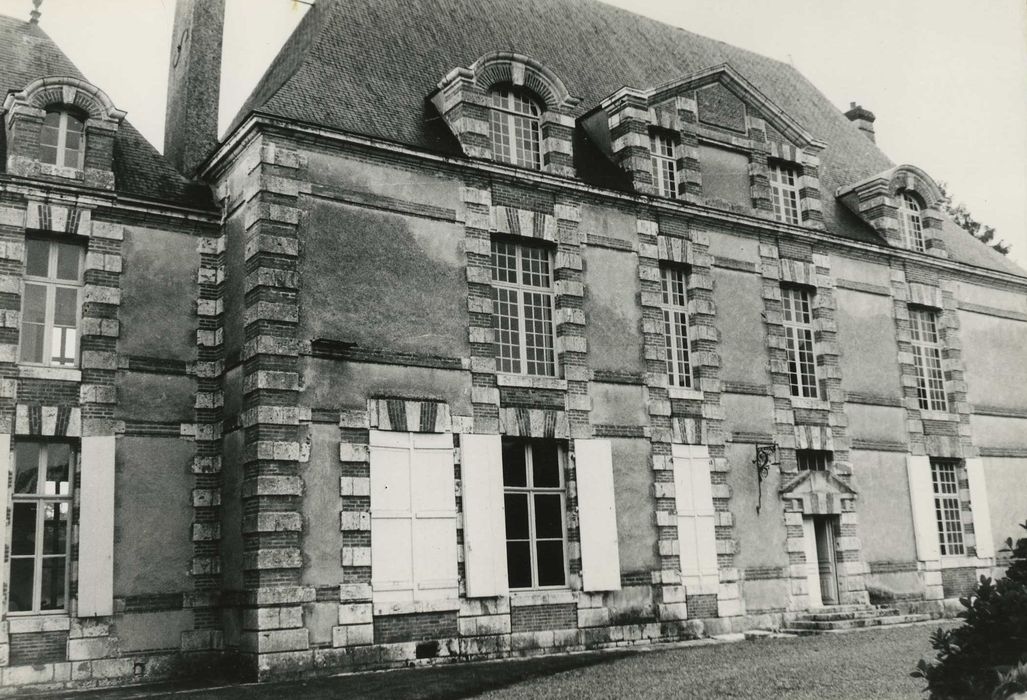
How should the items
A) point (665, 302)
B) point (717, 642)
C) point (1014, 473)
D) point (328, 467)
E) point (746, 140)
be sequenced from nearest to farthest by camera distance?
point (328, 467), point (717, 642), point (665, 302), point (746, 140), point (1014, 473)

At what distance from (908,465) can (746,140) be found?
670cm

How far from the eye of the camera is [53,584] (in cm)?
1241

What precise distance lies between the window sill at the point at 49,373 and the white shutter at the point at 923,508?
1425 centimetres

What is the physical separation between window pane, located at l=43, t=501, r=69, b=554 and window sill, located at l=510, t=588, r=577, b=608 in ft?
19.1

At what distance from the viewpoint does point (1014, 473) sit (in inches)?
805

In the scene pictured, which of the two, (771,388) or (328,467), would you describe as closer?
(328,467)

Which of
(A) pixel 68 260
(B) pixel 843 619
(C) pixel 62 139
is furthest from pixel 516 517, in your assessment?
(C) pixel 62 139

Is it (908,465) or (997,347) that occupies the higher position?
(997,347)

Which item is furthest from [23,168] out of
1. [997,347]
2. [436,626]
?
[997,347]

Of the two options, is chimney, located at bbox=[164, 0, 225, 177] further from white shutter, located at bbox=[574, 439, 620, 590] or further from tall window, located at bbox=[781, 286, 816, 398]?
tall window, located at bbox=[781, 286, 816, 398]

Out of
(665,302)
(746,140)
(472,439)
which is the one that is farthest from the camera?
(746,140)

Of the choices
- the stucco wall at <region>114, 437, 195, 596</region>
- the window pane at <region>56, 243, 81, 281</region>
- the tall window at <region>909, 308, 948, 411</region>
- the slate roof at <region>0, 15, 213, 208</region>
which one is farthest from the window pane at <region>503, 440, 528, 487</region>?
the tall window at <region>909, 308, 948, 411</region>

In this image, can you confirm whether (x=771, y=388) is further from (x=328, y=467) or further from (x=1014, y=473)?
(x=328, y=467)

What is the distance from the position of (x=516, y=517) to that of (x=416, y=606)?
2.09 m
